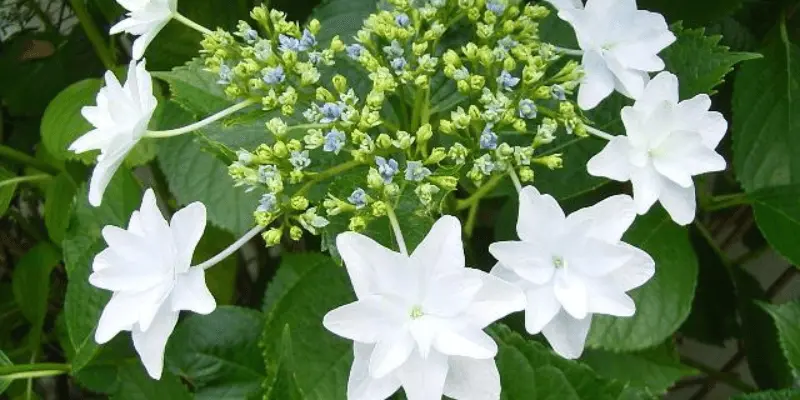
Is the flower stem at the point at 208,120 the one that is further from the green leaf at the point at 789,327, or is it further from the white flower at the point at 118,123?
the green leaf at the point at 789,327

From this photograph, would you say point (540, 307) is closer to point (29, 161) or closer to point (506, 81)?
point (506, 81)

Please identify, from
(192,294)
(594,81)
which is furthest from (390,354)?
(594,81)

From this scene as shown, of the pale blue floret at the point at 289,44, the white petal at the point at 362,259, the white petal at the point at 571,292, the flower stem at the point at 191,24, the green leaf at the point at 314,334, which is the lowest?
the green leaf at the point at 314,334

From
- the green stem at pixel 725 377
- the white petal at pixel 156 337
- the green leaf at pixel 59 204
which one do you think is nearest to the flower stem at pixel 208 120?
the white petal at pixel 156 337

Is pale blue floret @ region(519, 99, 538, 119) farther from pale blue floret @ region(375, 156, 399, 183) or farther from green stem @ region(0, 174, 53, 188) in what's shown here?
green stem @ region(0, 174, 53, 188)

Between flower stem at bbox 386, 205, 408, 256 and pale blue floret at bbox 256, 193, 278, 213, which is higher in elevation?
pale blue floret at bbox 256, 193, 278, 213

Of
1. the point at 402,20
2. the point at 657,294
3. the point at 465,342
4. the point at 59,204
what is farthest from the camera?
the point at 59,204

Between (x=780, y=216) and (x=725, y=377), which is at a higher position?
(x=780, y=216)

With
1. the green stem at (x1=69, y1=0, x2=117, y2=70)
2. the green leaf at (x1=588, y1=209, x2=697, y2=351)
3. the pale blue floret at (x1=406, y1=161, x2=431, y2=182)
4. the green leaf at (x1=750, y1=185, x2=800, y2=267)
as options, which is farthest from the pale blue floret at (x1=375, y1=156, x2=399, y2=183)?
the green stem at (x1=69, y1=0, x2=117, y2=70)
